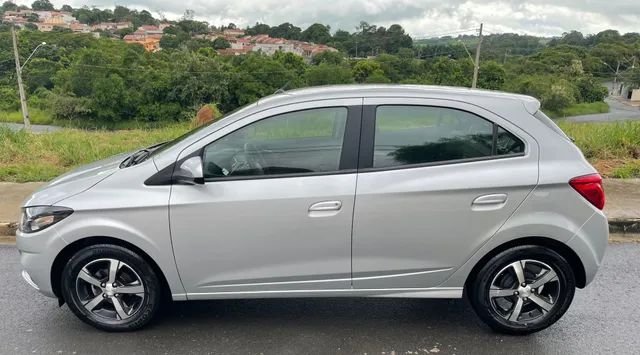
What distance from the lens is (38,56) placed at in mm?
63344

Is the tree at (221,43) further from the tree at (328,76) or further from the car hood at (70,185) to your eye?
the car hood at (70,185)

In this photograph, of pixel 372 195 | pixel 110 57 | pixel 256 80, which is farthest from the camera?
pixel 110 57

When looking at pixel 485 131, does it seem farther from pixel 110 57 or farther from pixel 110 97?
pixel 110 57

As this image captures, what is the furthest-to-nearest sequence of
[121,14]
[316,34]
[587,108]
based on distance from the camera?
[121,14], [316,34], [587,108]

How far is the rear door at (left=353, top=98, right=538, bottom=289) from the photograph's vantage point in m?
3.00

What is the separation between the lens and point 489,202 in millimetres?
3018

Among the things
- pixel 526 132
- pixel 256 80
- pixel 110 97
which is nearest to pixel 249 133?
pixel 526 132

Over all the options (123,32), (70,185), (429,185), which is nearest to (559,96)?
(429,185)

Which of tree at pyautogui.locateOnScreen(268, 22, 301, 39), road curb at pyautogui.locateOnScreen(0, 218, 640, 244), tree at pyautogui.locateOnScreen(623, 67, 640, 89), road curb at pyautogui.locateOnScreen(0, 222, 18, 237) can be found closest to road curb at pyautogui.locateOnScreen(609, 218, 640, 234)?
road curb at pyautogui.locateOnScreen(0, 218, 640, 244)

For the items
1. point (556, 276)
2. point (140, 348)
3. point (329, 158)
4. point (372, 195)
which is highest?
point (329, 158)

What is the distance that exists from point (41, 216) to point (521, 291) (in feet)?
10.3

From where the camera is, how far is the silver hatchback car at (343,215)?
118 inches

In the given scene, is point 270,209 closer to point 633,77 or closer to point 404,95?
point 404,95

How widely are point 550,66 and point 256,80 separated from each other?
34.9 metres
